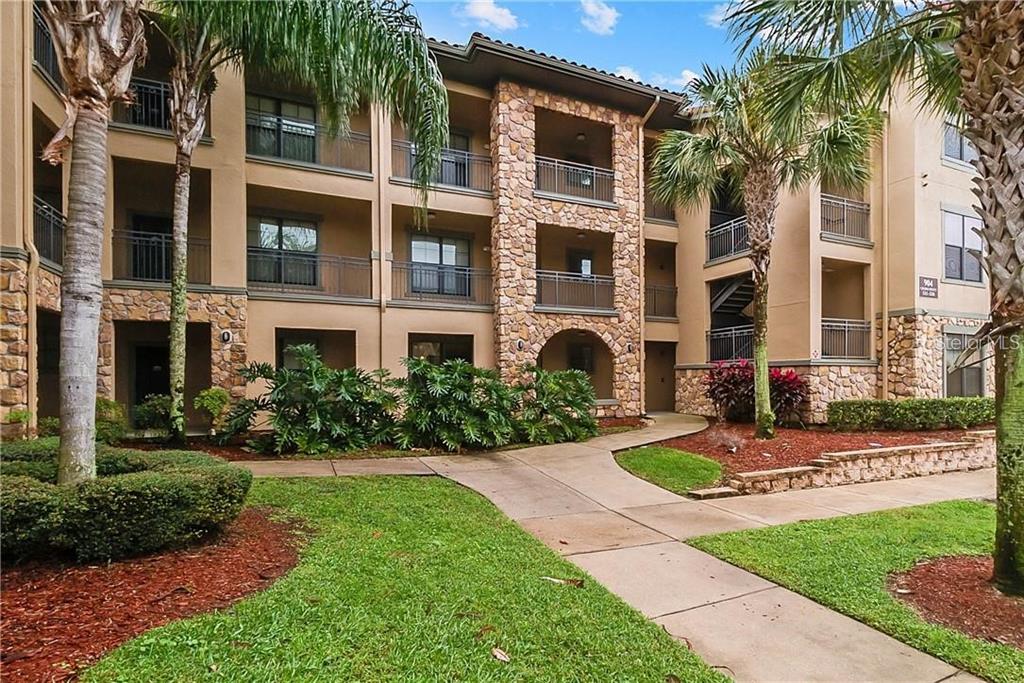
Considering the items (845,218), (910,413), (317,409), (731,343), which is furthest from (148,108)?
(910,413)

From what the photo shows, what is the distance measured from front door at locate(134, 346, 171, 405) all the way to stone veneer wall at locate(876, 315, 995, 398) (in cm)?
1904

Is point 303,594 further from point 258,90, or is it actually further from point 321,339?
point 258,90

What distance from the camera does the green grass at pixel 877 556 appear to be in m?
3.21

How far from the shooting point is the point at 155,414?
32.7ft

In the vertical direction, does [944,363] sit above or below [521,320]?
below

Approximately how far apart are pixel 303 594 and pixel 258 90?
13.4m

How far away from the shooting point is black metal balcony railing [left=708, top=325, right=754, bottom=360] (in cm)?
1498

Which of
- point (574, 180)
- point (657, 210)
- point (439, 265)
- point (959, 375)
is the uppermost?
point (574, 180)

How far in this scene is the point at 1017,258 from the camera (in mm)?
3949

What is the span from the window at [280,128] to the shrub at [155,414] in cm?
632

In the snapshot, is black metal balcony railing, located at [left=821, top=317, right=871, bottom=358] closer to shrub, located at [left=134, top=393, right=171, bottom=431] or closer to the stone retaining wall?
the stone retaining wall

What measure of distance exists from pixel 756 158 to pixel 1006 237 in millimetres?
7317

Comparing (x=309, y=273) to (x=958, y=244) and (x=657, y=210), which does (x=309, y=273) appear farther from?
(x=958, y=244)

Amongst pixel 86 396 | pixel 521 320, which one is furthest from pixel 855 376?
pixel 86 396
